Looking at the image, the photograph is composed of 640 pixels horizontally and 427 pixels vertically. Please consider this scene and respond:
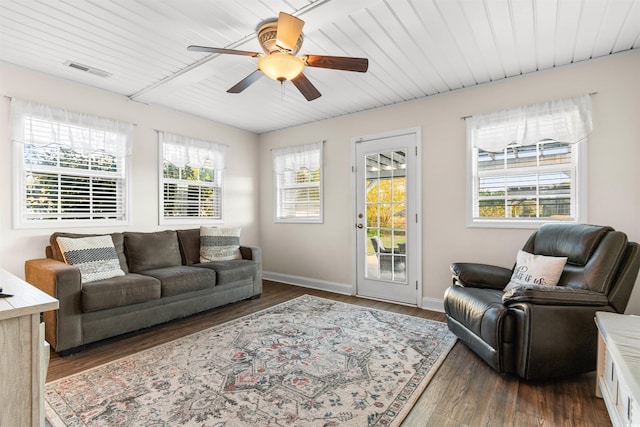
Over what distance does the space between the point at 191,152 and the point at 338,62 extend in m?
2.95

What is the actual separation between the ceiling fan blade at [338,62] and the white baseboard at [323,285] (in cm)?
274

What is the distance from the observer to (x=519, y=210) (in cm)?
323

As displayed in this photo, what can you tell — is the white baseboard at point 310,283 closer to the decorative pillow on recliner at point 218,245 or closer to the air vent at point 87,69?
the decorative pillow on recliner at point 218,245

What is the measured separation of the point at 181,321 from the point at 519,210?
3.67 metres

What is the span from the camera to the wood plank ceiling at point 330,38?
211 cm

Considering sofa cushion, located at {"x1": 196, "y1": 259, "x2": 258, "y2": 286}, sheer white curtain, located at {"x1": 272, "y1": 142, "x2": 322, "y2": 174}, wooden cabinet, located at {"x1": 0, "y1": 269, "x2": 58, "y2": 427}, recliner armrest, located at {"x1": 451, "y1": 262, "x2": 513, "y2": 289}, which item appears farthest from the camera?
sheer white curtain, located at {"x1": 272, "y1": 142, "x2": 322, "y2": 174}

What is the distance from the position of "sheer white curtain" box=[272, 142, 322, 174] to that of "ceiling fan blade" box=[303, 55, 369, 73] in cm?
244

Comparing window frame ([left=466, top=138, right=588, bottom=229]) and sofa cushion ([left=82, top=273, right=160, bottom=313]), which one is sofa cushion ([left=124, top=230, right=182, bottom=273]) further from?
window frame ([left=466, top=138, right=588, bottom=229])

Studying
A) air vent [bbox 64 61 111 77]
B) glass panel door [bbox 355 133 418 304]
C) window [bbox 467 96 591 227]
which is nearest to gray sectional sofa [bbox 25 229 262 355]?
glass panel door [bbox 355 133 418 304]

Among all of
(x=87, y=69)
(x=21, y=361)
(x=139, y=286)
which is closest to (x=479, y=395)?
(x=21, y=361)

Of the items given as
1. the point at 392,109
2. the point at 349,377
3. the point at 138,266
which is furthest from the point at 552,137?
the point at 138,266

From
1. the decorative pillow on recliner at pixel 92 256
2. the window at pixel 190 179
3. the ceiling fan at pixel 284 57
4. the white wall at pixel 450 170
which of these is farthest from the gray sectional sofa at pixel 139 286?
the ceiling fan at pixel 284 57

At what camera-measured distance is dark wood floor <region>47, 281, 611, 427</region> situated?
67.5 inches

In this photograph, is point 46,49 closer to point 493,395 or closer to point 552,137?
point 493,395
